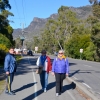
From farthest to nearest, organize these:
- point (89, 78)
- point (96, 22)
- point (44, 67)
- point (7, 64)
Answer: point (96, 22) → point (89, 78) → point (44, 67) → point (7, 64)

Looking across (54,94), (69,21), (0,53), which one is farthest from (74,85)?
(69,21)

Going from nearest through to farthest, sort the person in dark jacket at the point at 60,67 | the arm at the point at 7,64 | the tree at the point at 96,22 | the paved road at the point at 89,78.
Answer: the arm at the point at 7,64, the person in dark jacket at the point at 60,67, the paved road at the point at 89,78, the tree at the point at 96,22

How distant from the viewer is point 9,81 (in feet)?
34.2

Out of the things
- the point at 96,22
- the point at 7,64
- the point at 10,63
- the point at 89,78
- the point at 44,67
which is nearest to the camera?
the point at 7,64

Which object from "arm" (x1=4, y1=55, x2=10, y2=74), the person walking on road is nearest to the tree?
the person walking on road

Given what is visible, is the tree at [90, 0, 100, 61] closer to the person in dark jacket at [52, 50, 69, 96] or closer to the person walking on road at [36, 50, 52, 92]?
the person walking on road at [36, 50, 52, 92]

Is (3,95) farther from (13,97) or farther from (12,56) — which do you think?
(12,56)

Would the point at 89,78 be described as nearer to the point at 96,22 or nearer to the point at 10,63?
the point at 10,63

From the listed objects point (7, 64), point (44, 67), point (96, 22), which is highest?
point (96, 22)

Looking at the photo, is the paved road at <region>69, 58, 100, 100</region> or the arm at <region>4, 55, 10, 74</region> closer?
the arm at <region>4, 55, 10, 74</region>

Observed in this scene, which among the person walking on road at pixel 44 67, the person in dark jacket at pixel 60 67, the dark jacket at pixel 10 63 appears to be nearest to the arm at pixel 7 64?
the dark jacket at pixel 10 63

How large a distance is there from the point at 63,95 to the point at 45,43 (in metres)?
127

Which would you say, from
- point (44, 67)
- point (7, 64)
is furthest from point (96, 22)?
point (7, 64)

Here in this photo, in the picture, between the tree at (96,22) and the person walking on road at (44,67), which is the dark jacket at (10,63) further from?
the tree at (96,22)
